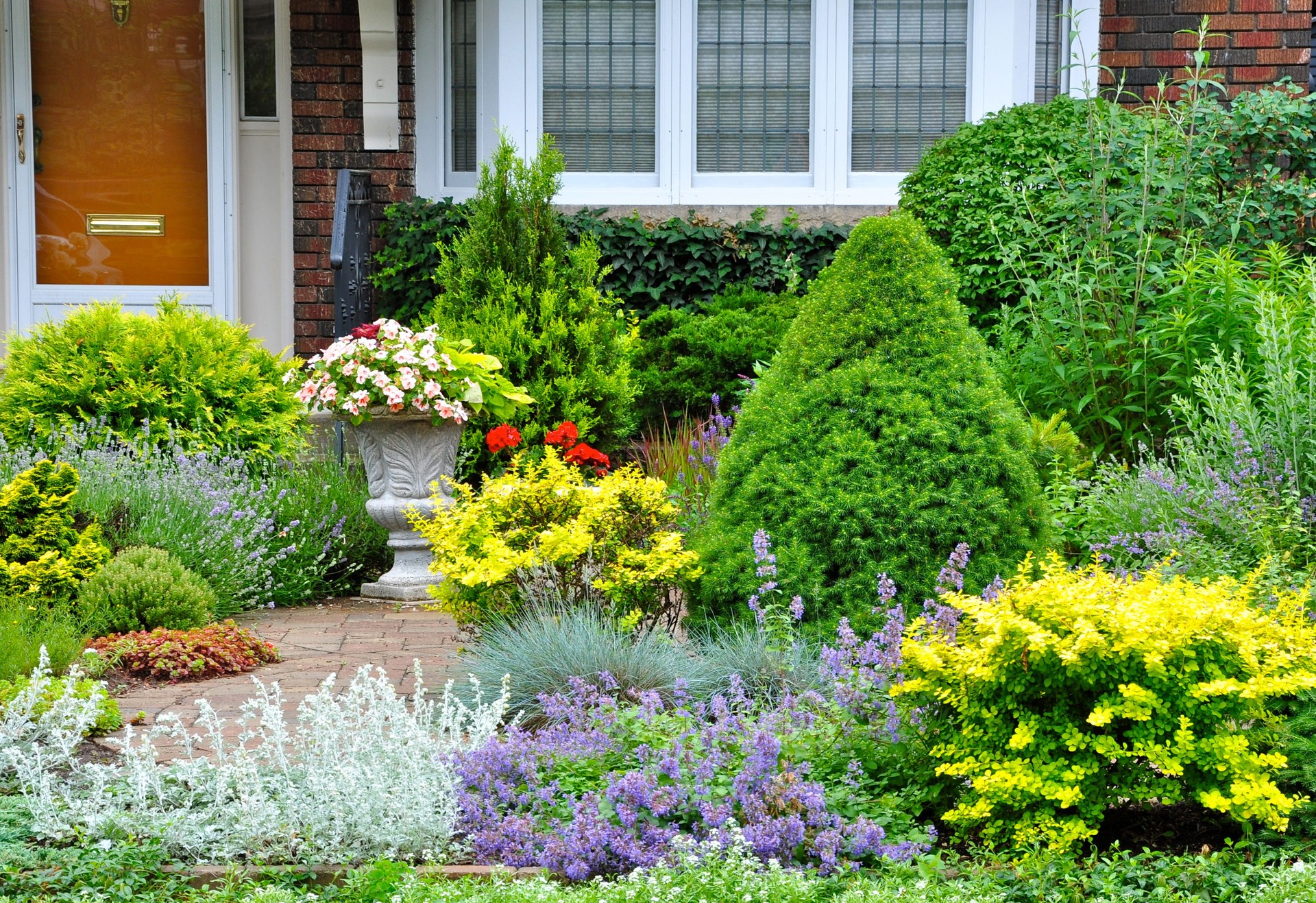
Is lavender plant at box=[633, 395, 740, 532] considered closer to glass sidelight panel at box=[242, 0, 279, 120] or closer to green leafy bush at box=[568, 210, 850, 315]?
green leafy bush at box=[568, 210, 850, 315]

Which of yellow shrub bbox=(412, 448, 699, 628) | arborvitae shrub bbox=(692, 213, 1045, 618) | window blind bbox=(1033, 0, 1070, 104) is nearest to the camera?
arborvitae shrub bbox=(692, 213, 1045, 618)

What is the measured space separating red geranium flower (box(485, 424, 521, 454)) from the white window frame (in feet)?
9.77

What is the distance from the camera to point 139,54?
371 inches

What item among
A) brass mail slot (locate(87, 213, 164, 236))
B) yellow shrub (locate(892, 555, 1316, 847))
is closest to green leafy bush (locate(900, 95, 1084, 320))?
yellow shrub (locate(892, 555, 1316, 847))

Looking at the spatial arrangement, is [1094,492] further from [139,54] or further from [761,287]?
[139,54]

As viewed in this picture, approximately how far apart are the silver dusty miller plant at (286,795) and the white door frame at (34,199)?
6704 millimetres

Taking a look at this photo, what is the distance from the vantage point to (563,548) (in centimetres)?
459

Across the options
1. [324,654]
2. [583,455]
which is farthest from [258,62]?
[324,654]

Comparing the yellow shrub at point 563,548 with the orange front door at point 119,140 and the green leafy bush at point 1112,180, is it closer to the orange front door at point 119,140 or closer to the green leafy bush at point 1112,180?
Answer: the green leafy bush at point 1112,180

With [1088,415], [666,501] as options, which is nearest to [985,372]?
[666,501]

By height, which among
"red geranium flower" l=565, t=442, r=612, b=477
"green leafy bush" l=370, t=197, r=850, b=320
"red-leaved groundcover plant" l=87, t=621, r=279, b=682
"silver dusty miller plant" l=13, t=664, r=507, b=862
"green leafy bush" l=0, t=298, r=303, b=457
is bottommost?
"red-leaved groundcover plant" l=87, t=621, r=279, b=682

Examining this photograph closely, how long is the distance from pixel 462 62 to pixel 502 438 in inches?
155

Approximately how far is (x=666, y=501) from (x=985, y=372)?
52.6 inches

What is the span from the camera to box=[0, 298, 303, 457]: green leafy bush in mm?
6664
